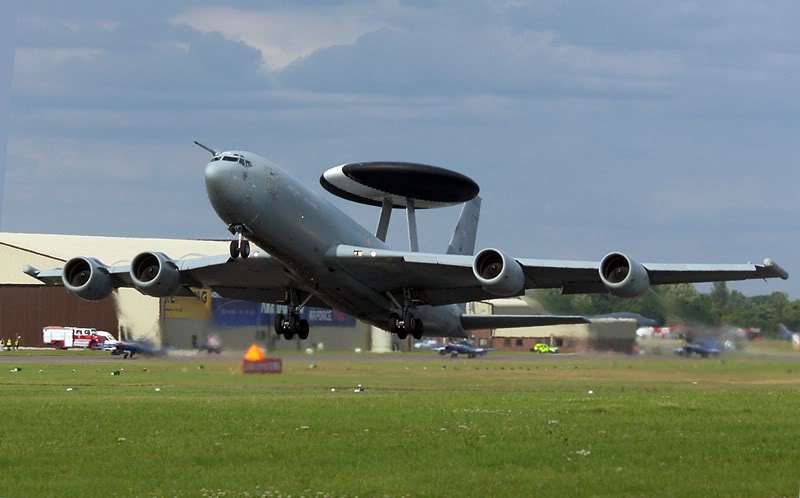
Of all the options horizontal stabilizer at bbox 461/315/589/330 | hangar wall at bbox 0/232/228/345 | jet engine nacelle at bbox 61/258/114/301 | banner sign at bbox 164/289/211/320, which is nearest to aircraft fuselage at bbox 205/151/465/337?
banner sign at bbox 164/289/211/320

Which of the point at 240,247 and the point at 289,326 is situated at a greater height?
the point at 240,247

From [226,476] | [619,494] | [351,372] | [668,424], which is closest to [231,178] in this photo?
[351,372]

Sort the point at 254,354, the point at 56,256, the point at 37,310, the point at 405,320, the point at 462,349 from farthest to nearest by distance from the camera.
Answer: the point at 56,256 → the point at 37,310 → the point at 462,349 → the point at 405,320 → the point at 254,354

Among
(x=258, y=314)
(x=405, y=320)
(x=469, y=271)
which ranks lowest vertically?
(x=405, y=320)

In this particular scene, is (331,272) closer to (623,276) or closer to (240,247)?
(240,247)

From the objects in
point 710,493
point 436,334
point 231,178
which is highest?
point 231,178

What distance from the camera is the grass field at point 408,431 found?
60.8ft

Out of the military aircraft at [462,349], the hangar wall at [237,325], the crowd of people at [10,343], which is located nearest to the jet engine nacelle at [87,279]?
the hangar wall at [237,325]

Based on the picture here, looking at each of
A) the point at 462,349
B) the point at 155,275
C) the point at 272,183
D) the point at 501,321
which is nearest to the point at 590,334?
the point at 501,321

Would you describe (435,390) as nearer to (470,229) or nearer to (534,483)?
(470,229)

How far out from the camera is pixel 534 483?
1834 centimetres

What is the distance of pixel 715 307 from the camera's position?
38.1 meters

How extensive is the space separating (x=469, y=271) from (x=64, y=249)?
62306 mm

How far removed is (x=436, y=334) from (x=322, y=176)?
10.5 m
